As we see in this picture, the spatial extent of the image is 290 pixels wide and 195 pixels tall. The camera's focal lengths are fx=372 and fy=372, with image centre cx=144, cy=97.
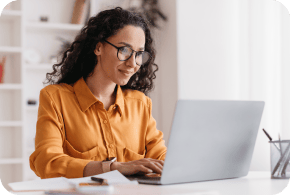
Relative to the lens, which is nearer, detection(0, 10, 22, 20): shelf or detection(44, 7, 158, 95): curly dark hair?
detection(44, 7, 158, 95): curly dark hair

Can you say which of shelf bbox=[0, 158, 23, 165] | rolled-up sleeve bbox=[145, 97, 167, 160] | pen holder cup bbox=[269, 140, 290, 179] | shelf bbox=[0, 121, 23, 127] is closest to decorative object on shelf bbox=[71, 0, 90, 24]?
shelf bbox=[0, 121, 23, 127]

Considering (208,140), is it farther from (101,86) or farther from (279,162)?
(101,86)

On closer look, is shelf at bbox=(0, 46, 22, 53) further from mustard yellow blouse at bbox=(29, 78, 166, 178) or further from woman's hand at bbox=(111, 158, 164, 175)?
woman's hand at bbox=(111, 158, 164, 175)

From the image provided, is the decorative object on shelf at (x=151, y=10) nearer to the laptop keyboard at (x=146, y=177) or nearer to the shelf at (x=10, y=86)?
the shelf at (x=10, y=86)

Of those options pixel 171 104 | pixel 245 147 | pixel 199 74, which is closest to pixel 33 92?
pixel 171 104

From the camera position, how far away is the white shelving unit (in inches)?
130

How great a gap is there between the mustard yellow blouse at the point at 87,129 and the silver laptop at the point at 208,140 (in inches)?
16.6

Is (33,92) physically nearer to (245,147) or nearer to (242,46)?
(242,46)

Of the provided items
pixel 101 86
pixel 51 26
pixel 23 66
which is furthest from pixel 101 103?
pixel 51 26

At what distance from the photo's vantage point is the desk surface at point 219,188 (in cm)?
90

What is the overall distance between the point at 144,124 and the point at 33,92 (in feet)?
7.02

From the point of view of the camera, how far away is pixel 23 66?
3.30 m

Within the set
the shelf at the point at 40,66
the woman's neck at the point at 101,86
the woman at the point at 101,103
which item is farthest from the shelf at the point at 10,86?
the woman's neck at the point at 101,86

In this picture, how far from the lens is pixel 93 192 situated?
892mm
